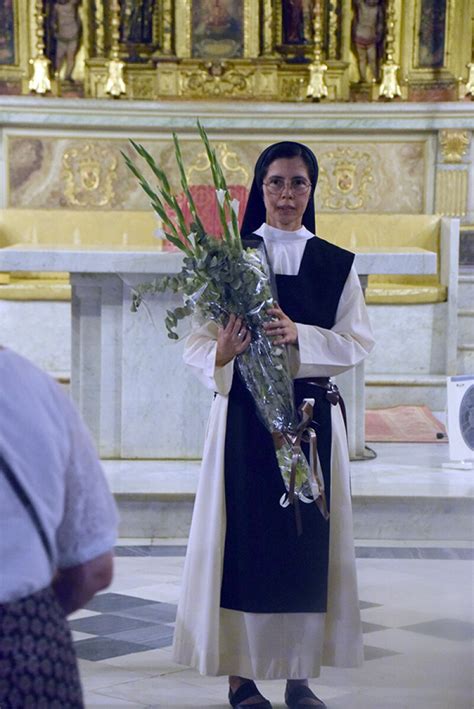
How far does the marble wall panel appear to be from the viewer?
11414mm

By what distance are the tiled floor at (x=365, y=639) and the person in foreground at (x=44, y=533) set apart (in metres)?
1.62

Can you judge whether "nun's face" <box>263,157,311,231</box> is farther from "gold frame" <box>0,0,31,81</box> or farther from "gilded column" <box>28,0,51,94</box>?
"gold frame" <box>0,0,31,81</box>

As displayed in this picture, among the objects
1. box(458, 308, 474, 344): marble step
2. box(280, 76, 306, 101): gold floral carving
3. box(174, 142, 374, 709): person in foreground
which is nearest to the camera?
box(174, 142, 374, 709): person in foreground

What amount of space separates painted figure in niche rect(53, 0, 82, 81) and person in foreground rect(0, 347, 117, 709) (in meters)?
11.2

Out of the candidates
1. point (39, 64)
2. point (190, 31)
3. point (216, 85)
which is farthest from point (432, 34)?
point (39, 64)

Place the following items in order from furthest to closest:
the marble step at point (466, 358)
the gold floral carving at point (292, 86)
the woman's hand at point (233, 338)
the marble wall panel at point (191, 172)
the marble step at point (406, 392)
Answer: the gold floral carving at point (292, 86)
the marble wall panel at point (191, 172)
the marble step at point (466, 358)
the marble step at point (406, 392)
the woman's hand at point (233, 338)

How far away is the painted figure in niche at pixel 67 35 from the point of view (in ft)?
39.9

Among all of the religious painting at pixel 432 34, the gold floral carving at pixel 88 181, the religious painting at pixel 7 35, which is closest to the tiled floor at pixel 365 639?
the gold floral carving at pixel 88 181

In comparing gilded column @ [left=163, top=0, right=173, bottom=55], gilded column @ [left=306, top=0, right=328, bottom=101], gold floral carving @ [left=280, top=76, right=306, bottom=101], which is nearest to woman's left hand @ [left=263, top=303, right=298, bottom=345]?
gilded column @ [left=306, top=0, right=328, bottom=101]

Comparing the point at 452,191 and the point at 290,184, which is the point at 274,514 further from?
the point at 452,191

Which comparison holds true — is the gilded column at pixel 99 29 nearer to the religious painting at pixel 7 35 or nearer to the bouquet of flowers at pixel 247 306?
the religious painting at pixel 7 35

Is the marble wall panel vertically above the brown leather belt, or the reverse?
the marble wall panel

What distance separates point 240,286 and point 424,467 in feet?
11.7

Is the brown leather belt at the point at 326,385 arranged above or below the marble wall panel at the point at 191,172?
below
